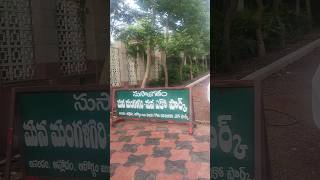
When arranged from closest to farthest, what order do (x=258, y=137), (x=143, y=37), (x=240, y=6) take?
(x=143, y=37) → (x=258, y=137) → (x=240, y=6)

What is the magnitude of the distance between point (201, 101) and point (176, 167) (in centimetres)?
36

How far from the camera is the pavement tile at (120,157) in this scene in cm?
221

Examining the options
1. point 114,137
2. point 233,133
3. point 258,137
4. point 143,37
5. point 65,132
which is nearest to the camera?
point 143,37

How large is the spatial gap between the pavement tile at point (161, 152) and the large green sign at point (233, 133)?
28.9 inches

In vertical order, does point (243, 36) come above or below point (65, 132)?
above

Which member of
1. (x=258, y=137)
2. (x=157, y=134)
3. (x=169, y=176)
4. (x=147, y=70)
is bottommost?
(x=169, y=176)

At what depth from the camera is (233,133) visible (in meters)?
2.76

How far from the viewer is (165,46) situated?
6.63ft

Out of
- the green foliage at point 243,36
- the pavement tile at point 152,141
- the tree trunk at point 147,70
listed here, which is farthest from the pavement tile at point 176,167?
the green foliage at point 243,36

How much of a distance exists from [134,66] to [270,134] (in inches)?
48.2

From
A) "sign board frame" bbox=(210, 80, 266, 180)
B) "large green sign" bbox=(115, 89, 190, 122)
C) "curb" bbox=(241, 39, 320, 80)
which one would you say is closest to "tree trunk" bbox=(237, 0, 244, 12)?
"curb" bbox=(241, 39, 320, 80)

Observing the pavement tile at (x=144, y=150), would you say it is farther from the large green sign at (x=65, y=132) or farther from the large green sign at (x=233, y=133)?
the large green sign at (x=65, y=132)

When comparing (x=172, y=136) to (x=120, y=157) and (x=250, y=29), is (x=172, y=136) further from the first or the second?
(x=250, y=29)

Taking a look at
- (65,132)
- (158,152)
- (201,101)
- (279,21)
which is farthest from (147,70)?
(65,132)
